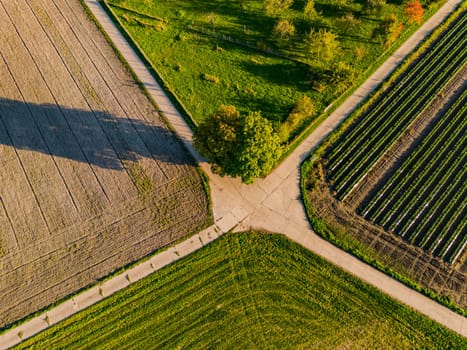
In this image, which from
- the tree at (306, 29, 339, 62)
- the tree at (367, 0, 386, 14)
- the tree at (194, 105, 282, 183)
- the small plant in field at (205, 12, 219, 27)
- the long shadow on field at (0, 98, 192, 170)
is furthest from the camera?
the small plant in field at (205, 12, 219, 27)

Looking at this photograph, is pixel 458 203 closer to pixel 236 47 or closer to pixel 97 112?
pixel 236 47

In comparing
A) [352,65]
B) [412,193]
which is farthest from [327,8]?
[412,193]

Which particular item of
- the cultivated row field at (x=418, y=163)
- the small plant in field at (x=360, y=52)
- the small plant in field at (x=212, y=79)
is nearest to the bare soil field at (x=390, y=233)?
the cultivated row field at (x=418, y=163)

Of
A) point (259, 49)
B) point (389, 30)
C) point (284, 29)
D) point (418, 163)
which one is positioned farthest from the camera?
point (259, 49)

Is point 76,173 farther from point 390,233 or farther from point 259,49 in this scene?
point 390,233

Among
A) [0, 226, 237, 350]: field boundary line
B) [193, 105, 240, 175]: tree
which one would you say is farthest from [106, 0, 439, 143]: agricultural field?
[0, 226, 237, 350]: field boundary line

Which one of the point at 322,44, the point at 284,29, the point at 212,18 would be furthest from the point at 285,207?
the point at 212,18

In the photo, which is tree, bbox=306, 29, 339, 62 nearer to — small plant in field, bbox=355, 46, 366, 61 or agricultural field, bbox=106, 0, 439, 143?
agricultural field, bbox=106, 0, 439, 143
